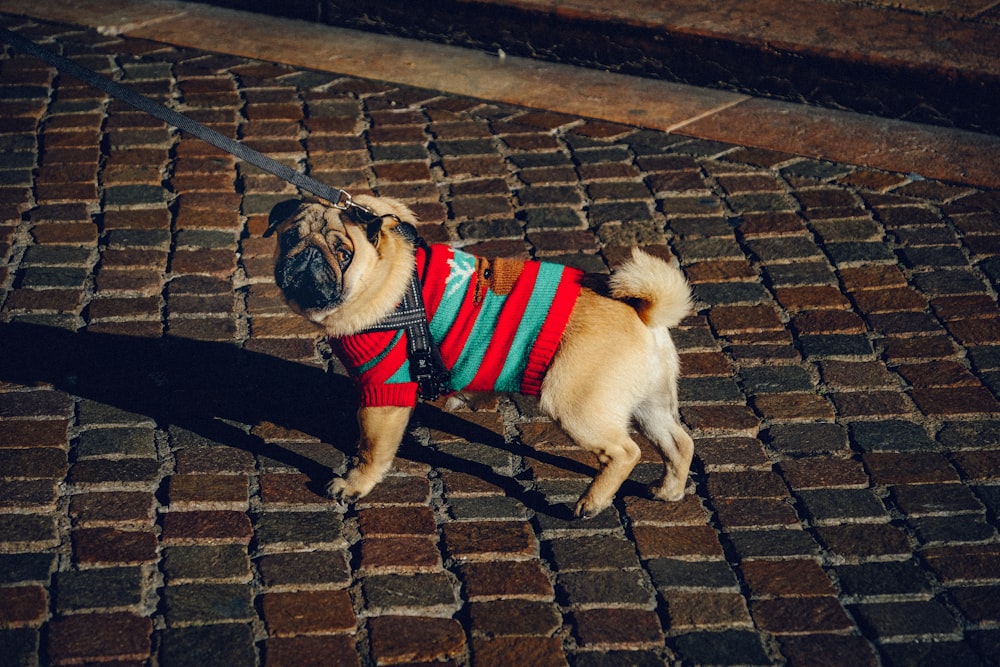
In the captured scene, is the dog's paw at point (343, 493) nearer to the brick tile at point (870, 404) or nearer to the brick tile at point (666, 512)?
the brick tile at point (666, 512)

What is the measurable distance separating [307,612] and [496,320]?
3.68 feet

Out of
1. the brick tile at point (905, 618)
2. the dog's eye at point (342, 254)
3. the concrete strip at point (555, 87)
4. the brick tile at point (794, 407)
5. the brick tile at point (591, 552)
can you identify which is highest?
the dog's eye at point (342, 254)

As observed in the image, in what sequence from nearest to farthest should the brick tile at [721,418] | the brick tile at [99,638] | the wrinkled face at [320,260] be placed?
the brick tile at [99,638] < the wrinkled face at [320,260] < the brick tile at [721,418]

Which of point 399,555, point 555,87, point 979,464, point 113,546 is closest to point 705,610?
point 399,555

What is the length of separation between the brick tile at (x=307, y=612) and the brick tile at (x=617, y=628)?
2.36 ft

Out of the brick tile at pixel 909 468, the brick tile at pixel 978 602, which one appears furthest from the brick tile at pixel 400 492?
the brick tile at pixel 978 602

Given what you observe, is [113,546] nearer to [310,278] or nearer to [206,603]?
[206,603]

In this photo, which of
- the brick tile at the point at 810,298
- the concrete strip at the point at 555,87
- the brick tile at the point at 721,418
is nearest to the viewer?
the brick tile at the point at 721,418

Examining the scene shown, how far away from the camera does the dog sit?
3.51 metres

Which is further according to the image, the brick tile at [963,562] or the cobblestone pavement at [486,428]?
the brick tile at [963,562]

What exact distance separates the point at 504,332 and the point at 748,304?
5.93 feet

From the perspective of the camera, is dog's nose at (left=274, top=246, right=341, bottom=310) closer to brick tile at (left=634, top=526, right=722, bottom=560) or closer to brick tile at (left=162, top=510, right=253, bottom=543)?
brick tile at (left=162, top=510, right=253, bottom=543)

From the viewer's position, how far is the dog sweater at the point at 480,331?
3.52 meters

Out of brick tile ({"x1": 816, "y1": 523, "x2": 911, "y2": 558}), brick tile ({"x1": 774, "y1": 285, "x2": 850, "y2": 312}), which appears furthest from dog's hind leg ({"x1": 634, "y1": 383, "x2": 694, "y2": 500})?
brick tile ({"x1": 774, "y1": 285, "x2": 850, "y2": 312})
